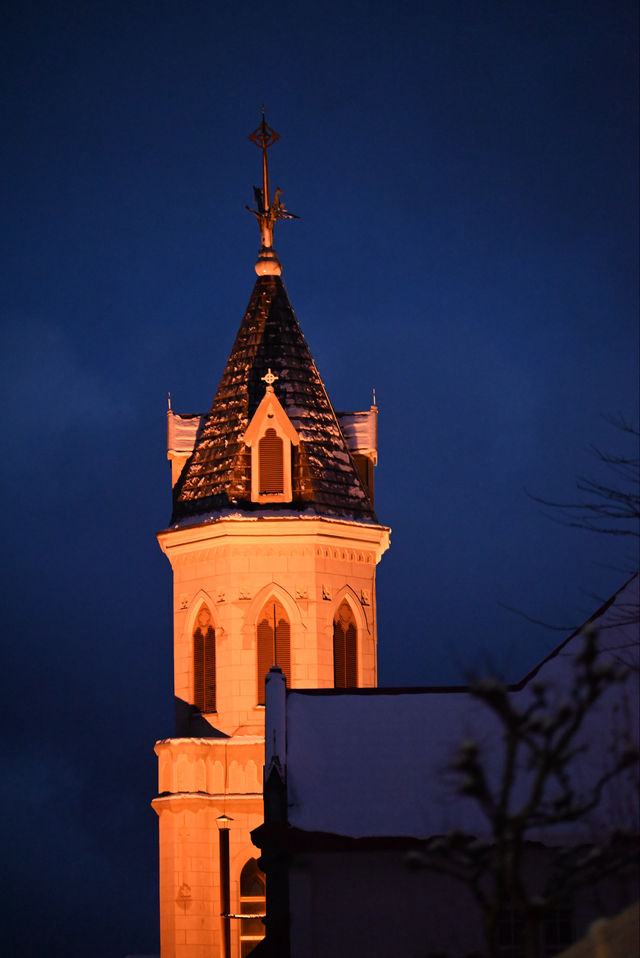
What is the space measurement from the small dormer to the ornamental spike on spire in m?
4.16

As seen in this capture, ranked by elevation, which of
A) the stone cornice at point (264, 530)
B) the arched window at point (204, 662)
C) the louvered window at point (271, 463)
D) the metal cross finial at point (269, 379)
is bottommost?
→ the arched window at point (204, 662)

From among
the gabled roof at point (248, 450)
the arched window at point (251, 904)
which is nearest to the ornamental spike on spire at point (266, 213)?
the gabled roof at point (248, 450)

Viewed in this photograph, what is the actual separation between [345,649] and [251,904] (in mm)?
6127

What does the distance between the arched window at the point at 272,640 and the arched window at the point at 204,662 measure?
1170 millimetres

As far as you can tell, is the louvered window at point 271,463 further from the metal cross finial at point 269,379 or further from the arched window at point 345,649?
the arched window at point 345,649

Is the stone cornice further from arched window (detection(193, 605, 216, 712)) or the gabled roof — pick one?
arched window (detection(193, 605, 216, 712))

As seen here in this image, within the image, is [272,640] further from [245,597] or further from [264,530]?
[264,530]

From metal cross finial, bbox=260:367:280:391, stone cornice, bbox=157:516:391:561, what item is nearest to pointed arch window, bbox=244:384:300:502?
metal cross finial, bbox=260:367:280:391

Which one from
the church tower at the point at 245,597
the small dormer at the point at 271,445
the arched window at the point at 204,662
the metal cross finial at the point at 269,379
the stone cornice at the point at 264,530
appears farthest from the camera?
the metal cross finial at the point at 269,379

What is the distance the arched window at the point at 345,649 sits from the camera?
42.1 meters

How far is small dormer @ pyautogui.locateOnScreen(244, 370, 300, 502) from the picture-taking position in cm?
4247

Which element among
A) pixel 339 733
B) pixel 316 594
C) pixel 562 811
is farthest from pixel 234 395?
pixel 562 811

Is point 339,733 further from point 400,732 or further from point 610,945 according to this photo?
point 610,945

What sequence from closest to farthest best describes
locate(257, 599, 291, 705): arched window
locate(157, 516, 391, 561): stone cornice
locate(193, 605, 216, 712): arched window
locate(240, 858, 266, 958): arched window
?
locate(240, 858, 266, 958): arched window, locate(257, 599, 291, 705): arched window, locate(157, 516, 391, 561): stone cornice, locate(193, 605, 216, 712): arched window
